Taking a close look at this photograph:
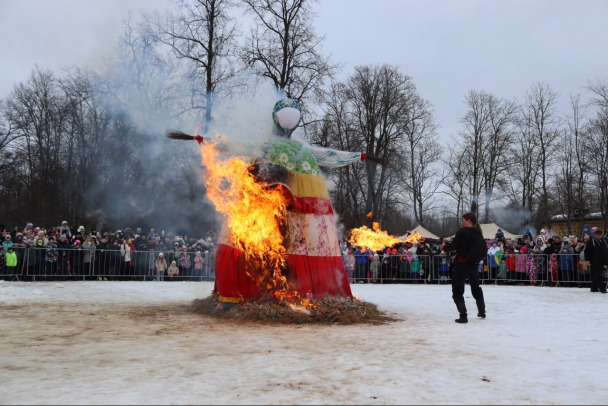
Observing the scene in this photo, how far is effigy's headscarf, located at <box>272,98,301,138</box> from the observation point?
9273mm

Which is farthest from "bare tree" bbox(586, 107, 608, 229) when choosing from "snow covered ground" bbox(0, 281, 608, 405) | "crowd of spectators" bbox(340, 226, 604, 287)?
"snow covered ground" bbox(0, 281, 608, 405)

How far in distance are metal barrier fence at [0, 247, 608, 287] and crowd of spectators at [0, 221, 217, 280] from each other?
0.03 m

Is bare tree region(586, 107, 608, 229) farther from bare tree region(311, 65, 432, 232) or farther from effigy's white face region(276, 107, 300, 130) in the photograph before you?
effigy's white face region(276, 107, 300, 130)

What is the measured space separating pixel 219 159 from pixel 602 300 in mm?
10151

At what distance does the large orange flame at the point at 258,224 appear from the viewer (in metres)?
8.49

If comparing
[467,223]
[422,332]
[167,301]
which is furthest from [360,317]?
[167,301]

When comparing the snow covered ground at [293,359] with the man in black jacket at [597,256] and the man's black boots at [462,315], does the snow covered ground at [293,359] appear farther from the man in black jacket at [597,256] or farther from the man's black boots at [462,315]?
the man in black jacket at [597,256]

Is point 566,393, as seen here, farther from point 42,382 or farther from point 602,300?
point 602,300

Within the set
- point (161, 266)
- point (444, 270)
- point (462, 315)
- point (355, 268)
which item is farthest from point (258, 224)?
point (444, 270)

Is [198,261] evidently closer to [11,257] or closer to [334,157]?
[11,257]

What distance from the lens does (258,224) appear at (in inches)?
335

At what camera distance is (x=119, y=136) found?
13500 millimetres

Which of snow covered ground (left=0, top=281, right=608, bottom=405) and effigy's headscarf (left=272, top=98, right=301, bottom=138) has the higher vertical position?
effigy's headscarf (left=272, top=98, right=301, bottom=138)

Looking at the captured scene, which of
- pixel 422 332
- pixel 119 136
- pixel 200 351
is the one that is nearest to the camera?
pixel 200 351
